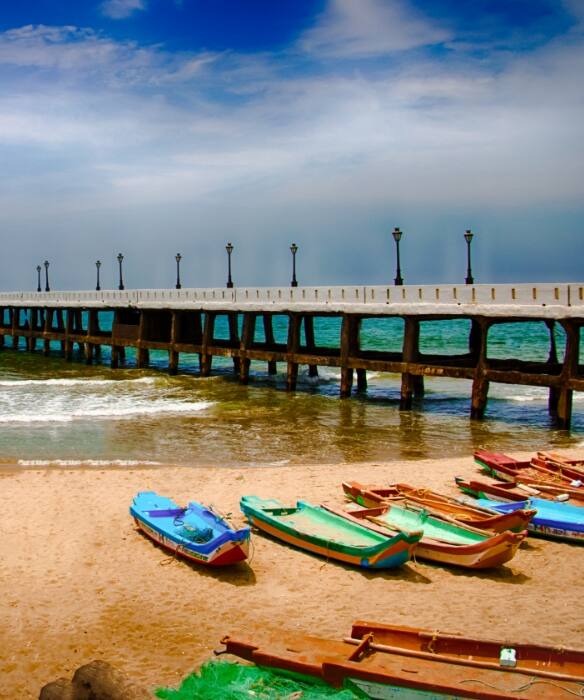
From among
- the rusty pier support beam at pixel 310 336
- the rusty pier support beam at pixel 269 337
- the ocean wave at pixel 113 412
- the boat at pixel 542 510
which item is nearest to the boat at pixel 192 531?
the boat at pixel 542 510

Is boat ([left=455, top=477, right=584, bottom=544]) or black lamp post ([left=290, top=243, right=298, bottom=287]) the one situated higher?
black lamp post ([left=290, top=243, right=298, bottom=287])

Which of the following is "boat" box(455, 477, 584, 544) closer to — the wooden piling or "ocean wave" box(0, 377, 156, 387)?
the wooden piling

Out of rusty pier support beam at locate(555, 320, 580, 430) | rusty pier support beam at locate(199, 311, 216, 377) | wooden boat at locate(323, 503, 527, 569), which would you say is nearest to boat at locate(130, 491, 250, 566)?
wooden boat at locate(323, 503, 527, 569)

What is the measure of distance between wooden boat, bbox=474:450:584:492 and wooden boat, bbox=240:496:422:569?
4578 mm

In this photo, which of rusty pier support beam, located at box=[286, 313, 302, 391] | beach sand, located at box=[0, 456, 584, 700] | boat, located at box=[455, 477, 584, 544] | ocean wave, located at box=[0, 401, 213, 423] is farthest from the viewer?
rusty pier support beam, located at box=[286, 313, 302, 391]

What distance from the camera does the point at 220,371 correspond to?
141 feet

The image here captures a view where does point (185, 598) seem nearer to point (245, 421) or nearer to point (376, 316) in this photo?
point (245, 421)

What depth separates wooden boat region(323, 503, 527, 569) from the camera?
1051cm

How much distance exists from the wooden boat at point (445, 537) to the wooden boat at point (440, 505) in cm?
25

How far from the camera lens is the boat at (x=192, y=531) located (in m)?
10.5

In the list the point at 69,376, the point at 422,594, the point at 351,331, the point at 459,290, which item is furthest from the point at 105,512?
the point at 69,376

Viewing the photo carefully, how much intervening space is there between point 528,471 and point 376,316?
46.9ft

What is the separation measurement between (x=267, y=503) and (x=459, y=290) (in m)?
14.0

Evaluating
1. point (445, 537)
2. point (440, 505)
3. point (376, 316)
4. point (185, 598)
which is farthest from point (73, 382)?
point (185, 598)
